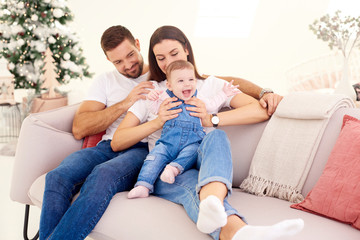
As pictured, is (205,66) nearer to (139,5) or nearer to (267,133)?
(139,5)

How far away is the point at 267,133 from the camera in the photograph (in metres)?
1.78

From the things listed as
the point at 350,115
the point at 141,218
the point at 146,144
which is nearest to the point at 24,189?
the point at 146,144

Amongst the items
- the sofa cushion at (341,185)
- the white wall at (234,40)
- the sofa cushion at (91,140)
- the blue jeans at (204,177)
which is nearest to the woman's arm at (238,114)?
the blue jeans at (204,177)

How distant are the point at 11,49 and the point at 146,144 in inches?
130

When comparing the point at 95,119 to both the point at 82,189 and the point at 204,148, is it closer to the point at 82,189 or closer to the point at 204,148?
the point at 82,189

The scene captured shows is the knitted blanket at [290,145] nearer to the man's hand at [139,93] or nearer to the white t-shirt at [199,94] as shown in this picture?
the white t-shirt at [199,94]

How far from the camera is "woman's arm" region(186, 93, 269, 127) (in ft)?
5.74

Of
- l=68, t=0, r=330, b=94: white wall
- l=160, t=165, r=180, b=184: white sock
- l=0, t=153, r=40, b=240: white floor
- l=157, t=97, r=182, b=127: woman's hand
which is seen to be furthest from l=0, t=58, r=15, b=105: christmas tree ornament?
l=160, t=165, r=180, b=184: white sock

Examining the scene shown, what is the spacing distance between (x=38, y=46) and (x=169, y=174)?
364cm

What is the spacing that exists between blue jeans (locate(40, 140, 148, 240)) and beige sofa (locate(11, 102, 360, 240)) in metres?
0.06

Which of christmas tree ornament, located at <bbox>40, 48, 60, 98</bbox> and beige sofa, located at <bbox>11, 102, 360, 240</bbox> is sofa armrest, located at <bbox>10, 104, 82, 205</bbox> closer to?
beige sofa, located at <bbox>11, 102, 360, 240</bbox>

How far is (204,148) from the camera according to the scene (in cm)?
150

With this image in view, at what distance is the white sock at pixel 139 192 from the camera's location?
4.90 ft

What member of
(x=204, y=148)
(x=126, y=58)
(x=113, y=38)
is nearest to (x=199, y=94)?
(x=204, y=148)
